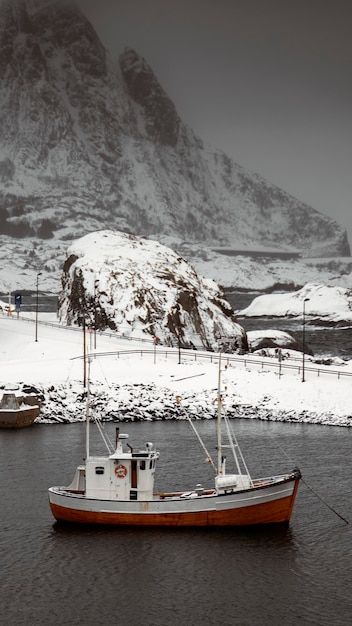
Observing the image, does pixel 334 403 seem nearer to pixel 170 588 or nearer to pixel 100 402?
pixel 100 402

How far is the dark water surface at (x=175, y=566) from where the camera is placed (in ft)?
131

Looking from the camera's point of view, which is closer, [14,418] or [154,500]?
[154,500]

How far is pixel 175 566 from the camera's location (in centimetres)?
4597

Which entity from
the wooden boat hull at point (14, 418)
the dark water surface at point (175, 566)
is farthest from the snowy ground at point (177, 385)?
the dark water surface at point (175, 566)

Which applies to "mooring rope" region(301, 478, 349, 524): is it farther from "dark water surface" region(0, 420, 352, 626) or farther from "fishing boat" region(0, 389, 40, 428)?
"fishing boat" region(0, 389, 40, 428)

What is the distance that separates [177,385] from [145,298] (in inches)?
1843

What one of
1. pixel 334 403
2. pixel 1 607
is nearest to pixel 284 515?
pixel 1 607

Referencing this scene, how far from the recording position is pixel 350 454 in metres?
72.1

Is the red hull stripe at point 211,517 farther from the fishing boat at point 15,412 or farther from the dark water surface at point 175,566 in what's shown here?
the fishing boat at point 15,412

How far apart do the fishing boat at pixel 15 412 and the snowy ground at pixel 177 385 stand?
7.55ft

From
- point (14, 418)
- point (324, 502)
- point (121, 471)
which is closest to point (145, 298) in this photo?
point (14, 418)

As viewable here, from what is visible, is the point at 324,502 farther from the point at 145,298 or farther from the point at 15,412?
the point at 145,298

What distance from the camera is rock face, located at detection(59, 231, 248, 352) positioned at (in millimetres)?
138875

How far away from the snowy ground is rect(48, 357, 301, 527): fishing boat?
36917 millimetres
